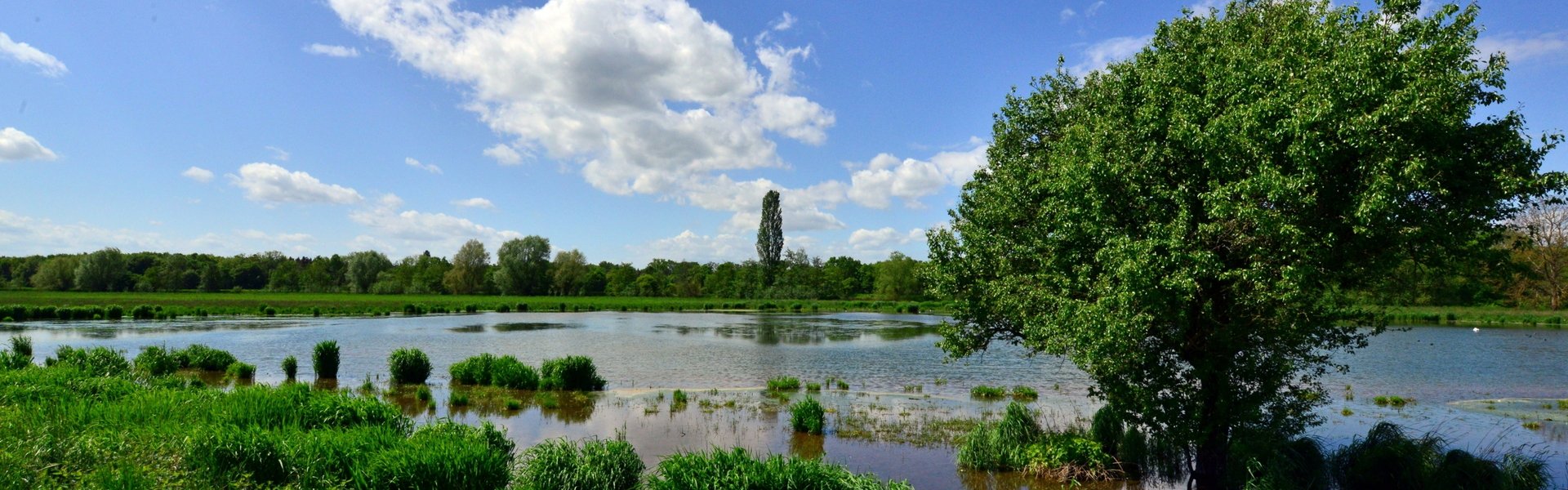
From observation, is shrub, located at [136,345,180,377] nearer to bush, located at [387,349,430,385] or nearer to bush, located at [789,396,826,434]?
bush, located at [387,349,430,385]

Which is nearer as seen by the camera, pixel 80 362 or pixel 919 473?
pixel 919 473

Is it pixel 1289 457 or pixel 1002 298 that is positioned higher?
pixel 1002 298

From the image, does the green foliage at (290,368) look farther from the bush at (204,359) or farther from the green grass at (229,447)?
the green grass at (229,447)

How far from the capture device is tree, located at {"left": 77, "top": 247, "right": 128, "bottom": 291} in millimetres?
110438

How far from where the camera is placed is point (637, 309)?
322 ft

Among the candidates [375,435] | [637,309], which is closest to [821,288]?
[637,309]

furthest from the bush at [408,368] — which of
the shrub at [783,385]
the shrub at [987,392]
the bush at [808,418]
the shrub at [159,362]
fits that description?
the shrub at [987,392]

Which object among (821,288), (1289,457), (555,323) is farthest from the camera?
(821,288)

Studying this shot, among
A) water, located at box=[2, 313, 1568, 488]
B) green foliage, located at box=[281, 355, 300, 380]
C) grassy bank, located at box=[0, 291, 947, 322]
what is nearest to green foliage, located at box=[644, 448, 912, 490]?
water, located at box=[2, 313, 1568, 488]

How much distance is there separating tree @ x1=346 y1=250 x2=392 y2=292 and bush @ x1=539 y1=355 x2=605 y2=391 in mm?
134013

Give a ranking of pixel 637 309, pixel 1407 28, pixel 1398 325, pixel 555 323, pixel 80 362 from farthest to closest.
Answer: pixel 637 309 → pixel 555 323 → pixel 1398 325 → pixel 80 362 → pixel 1407 28

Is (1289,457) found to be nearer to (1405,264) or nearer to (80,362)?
(1405,264)

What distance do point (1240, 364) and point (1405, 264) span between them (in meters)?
3.29

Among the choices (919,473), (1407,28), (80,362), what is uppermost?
(1407,28)
